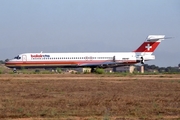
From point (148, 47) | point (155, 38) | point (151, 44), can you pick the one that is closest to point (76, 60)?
point (148, 47)

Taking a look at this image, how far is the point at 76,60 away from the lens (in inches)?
2569

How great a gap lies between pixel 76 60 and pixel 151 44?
39.3 feet

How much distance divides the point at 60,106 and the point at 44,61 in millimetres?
45793

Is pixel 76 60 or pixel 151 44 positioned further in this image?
pixel 151 44

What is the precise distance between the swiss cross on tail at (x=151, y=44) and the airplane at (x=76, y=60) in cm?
138

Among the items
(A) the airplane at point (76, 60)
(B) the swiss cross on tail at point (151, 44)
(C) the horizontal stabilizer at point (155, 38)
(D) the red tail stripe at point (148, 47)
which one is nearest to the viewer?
(A) the airplane at point (76, 60)

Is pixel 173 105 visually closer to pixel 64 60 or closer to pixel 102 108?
pixel 102 108

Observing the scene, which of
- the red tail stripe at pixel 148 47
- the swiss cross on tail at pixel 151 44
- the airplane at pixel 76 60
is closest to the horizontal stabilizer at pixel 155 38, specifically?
the swiss cross on tail at pixel 151 44

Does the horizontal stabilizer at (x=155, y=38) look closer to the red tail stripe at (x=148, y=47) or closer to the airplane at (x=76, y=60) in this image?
the red tail stripe at (x=148, y=47)

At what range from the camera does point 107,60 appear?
217 ft

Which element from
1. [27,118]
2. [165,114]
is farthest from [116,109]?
[27,118]

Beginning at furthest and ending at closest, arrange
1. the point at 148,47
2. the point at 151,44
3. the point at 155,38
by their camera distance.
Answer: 1. the point at 155,38
2. the point at 151,44
3. the point at 148,47

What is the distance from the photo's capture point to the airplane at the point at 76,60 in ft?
212

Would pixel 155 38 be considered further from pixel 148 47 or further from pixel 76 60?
pixel 76 60
